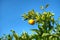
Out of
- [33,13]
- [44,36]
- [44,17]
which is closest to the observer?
[44,36]

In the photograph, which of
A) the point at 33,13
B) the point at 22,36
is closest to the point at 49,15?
the point at 33,13

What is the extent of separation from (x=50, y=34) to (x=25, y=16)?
65 centimetres

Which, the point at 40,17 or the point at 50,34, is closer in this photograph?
the point at 50,34

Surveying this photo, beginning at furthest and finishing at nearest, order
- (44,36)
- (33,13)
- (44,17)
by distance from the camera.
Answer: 1. (33,13)
2. (44,17)
3. (44,36)

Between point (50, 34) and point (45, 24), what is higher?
point (45, 24)

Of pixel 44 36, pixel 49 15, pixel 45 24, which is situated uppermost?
pixel 49 15

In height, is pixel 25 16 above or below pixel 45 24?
above

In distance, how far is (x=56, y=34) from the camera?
2.65 metres

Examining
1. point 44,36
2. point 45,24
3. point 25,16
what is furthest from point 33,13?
point 44,36

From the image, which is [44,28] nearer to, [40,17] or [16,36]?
[40,17]

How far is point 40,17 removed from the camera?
281 cm

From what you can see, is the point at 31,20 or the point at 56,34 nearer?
the point at 56,34

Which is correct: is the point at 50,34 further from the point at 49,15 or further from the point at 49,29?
the point at 49,15

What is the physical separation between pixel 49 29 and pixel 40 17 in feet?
0.88
